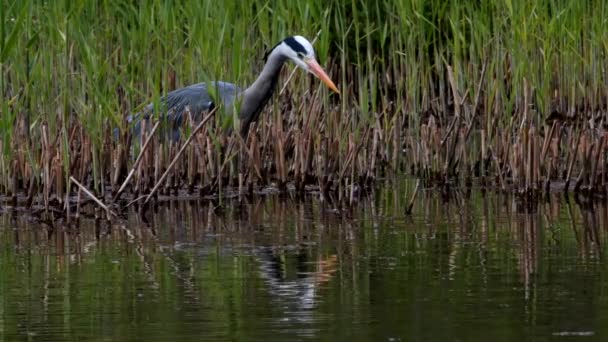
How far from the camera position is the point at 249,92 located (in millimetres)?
8547

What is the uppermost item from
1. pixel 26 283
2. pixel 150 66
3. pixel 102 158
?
pixel 150 66

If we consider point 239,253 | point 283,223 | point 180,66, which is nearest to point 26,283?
point 239,253

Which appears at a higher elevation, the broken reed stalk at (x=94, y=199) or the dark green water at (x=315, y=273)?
the broken reed stalk at (x=94, y=199)

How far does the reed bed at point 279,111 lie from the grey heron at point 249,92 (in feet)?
0.31

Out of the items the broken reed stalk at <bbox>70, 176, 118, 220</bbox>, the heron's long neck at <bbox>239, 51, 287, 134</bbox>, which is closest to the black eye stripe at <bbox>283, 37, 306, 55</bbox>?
the heron's long neck at <bbox>239, 51, 287, 134</bbox>

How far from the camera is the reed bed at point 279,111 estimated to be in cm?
758

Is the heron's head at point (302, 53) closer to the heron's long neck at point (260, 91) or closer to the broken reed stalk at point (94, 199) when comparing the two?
the heron's long neck at point (260, 91)

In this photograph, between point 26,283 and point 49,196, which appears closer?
point 26,283

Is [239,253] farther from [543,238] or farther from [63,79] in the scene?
[63,79]

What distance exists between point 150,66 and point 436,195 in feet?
6.03

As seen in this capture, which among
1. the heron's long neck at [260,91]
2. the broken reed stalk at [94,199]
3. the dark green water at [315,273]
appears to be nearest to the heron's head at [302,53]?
the heron's long neck at [260,91]

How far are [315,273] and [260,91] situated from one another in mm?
3154

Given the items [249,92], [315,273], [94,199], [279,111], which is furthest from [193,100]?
[315,273]

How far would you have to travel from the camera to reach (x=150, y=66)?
859 cm
